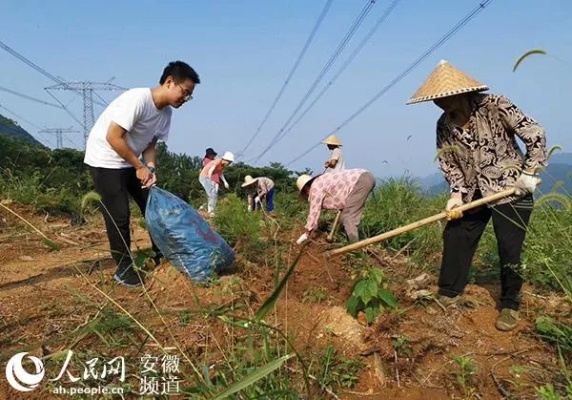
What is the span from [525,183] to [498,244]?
42 centimetres

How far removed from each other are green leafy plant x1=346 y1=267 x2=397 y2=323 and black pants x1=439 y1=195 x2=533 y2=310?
0.63 meters

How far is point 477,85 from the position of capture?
8.82 ft

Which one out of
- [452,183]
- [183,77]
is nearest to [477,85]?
[452,183]

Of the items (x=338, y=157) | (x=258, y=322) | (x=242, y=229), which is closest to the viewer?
(x=258, y=322)

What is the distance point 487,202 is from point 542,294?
98 cm

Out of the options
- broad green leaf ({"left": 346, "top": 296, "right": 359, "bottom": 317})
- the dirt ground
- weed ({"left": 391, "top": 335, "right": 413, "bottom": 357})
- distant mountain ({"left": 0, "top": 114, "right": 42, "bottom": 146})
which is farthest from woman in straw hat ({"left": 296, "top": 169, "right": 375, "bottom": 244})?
distant mountain ({"left": 0, "top": 114, "right": 42, "bottom": 146})

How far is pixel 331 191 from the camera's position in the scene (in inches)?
172

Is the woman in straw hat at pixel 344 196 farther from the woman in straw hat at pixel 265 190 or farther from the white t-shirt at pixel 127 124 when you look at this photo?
the woman in straw hat at pixel 265 190

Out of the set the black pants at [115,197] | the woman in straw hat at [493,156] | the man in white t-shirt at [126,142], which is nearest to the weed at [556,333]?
the woman in straw hat at [493,156]

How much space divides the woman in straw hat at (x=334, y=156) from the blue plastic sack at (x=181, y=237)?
4825 mm

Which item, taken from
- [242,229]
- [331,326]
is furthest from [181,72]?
[331,326]

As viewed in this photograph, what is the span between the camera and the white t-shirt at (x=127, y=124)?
2936 mm

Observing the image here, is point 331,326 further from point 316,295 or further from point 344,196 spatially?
point 344,196

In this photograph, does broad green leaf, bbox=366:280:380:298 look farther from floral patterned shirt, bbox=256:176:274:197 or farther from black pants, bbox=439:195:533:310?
floral patterned shirt, bbox=256:176:274:197
